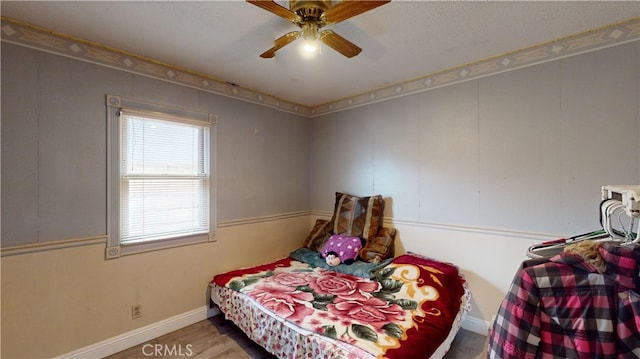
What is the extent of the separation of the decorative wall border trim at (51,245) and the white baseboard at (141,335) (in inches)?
31.2

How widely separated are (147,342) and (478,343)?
2.85 m

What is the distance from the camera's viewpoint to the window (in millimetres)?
2180

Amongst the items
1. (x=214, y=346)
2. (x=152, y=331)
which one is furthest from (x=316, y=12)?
(x=152, y=331)

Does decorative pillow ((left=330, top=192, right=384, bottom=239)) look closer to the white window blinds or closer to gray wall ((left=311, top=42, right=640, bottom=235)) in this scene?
gray wall ((left=311, top=42, right=640, bottom=235))

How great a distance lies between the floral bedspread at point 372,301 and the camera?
5.19 feet

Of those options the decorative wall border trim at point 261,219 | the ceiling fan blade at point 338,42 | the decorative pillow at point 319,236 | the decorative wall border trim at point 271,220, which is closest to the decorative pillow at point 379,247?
the decorative wall border trim at point 271,220

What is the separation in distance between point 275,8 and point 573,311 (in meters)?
1.87

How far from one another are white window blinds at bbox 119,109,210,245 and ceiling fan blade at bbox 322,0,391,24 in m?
1.78

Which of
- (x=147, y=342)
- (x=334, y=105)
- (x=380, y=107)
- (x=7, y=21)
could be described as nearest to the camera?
(x=7, y=21)

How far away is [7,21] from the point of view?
175cm

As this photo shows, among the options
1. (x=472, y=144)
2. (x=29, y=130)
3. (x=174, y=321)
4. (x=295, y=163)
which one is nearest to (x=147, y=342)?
(x=174, y=321)

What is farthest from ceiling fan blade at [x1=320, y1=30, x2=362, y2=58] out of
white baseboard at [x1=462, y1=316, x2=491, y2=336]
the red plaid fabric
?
white baseboard at [x1=462, y1=316, x2=491, y2=336]

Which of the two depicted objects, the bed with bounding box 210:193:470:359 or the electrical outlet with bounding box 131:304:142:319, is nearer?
the bed with bounding box 210:193:470:359

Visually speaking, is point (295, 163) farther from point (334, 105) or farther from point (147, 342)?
point (147, 342)
